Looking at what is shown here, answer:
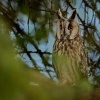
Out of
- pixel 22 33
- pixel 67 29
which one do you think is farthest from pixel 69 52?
pixel 22 33

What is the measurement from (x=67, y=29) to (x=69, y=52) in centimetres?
27

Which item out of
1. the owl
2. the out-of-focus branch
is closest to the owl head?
the owl

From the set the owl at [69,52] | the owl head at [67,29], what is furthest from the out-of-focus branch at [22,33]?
the owl head at [67,29]

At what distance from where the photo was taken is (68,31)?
3.26m

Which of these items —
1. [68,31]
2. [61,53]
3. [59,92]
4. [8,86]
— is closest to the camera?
[8,86]

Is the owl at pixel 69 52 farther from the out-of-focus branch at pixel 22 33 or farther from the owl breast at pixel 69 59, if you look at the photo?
the out-of-focus branch at pixel 22 33

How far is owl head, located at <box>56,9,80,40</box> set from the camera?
318cm

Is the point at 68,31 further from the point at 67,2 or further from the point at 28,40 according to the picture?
the point at 28,40

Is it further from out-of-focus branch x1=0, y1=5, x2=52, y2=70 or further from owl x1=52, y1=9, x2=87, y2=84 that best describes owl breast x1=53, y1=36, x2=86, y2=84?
out-of-focus branch x1=0, y1=5, x2=52, y2=70

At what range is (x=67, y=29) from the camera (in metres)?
3.24

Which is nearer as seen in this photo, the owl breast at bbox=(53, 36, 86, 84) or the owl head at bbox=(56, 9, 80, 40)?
the owl breast at bbox=(53, 36, 86, 84)

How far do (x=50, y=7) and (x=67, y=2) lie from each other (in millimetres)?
152

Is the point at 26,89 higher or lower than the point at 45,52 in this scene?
lower

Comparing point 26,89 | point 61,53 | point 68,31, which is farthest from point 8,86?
point 68,31
